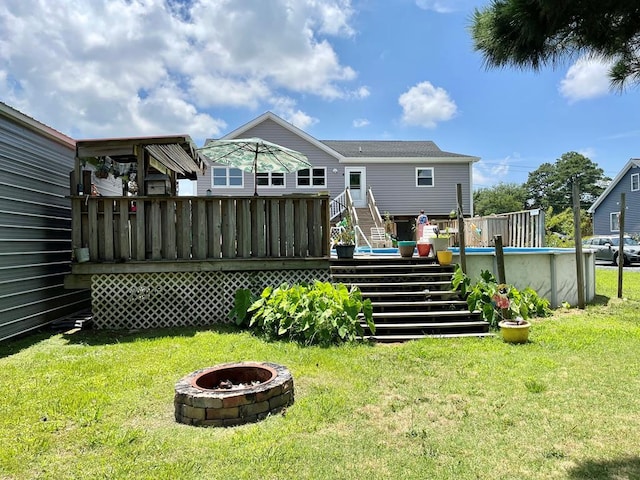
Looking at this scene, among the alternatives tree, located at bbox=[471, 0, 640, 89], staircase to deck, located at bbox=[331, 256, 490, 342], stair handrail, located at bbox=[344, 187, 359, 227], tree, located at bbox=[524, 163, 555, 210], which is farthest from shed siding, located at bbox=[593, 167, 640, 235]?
tree, located at bbox=[524, 163, 555, 210]

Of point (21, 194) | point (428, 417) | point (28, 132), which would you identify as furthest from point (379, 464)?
point (28, 132)

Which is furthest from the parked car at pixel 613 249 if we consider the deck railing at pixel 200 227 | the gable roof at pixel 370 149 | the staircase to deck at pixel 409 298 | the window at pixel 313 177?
the deck railing at pixel 200 227

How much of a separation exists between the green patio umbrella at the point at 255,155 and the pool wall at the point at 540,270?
3.84 meters

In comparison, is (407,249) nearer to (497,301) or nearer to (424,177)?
(497,301)

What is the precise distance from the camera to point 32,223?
6.38m

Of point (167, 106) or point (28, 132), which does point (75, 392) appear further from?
point (167, 106)

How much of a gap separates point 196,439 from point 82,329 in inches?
178

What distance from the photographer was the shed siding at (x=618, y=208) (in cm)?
2473

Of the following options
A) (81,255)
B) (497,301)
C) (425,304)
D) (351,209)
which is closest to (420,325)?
(425,304)

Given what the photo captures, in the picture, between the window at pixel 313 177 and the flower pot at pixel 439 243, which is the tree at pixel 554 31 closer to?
the flower pot at pixel 439 243

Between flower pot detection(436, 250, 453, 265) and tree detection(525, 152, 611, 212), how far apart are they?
5313 cm

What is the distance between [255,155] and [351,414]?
6373 millimetres

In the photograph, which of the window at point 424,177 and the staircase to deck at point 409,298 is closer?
the staircase to deck at point 409,298

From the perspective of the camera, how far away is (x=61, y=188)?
24.3 feet
